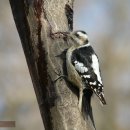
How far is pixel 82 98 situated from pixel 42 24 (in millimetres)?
412

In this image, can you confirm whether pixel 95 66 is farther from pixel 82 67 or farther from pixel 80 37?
pixel 80 37

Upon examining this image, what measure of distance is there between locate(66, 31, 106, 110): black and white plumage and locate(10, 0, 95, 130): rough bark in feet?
0.17

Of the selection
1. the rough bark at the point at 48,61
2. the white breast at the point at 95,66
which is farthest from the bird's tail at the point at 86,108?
the white breast at the point at 95,66

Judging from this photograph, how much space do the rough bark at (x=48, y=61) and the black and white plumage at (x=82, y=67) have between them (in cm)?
5

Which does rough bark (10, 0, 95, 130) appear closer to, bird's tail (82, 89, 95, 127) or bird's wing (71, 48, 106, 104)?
bird's tail (82, 89, 95, 127)

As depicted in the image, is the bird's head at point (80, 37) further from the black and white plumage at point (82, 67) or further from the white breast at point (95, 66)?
the white breast at point (95, 66)

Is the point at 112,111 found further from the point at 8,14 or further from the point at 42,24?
the point at 42,24

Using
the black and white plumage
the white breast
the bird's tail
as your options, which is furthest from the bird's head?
the bird's tail

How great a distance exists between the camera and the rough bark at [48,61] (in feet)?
10.6

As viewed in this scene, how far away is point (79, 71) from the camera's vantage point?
3.53m

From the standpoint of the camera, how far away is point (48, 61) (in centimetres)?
332

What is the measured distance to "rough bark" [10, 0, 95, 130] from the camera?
324 centimetres

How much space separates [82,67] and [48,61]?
0.99ft

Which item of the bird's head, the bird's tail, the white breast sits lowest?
the bird's tail
